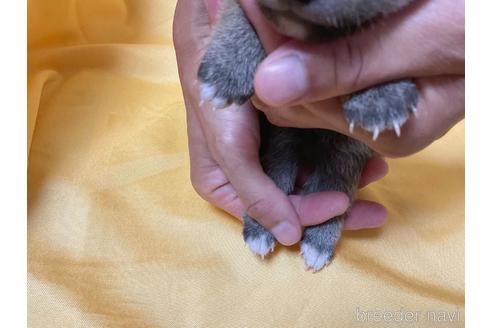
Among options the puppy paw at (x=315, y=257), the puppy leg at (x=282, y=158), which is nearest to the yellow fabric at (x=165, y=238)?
the puppy paw at (x=315, y=257)

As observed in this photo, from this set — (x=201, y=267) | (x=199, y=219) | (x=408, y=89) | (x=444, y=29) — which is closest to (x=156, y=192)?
(x=199, y=219)

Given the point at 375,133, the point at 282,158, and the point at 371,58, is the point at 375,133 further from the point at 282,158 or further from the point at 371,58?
the point at 282,158

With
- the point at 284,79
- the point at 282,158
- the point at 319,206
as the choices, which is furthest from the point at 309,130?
the point at 284,79

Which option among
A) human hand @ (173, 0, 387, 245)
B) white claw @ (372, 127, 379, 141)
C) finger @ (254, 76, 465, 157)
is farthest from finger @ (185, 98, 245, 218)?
white claw @ (372, 127, 379, 141)

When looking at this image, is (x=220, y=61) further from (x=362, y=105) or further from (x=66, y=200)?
(x=66, y=200)

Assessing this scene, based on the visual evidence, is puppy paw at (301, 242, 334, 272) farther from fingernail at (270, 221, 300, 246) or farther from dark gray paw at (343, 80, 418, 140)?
dark gray paw at (343, 80, 418, 140)

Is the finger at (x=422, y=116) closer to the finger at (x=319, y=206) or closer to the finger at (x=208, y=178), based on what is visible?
the finger at (x=319, y=206)

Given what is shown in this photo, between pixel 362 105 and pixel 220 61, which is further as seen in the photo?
pixel 220 61

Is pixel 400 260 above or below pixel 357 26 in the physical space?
below
